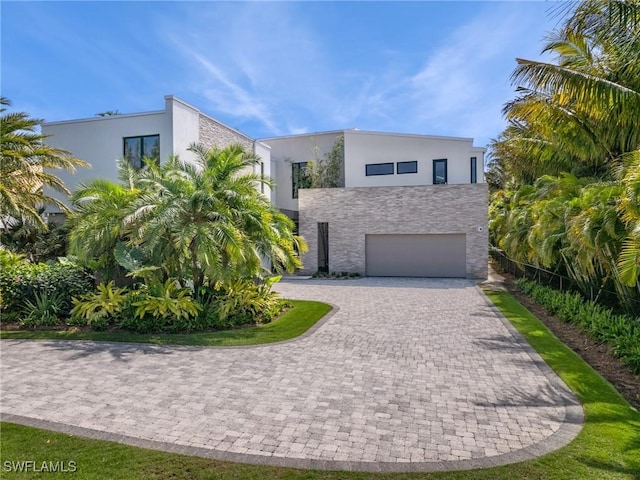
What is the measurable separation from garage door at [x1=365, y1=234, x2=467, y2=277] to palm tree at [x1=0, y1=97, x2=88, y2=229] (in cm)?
1523

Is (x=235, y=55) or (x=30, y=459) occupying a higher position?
(x=235, y=55)

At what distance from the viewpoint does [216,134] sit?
1795 centimetres

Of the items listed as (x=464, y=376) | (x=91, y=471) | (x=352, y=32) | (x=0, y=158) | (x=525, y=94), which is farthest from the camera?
(x=0, y=158)

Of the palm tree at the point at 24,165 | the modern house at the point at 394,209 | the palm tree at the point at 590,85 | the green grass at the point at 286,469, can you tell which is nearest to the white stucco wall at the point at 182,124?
the palm tree at the point at 24,165

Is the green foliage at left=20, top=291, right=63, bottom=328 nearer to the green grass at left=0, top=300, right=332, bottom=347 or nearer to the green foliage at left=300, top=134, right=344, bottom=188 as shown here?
the green grass at left=0, top=300, right=332, bottom=347

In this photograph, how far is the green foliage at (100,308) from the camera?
10.2 metres

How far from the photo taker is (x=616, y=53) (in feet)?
26.6

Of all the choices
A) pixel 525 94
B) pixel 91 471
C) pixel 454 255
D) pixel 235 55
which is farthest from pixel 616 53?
pixel 454 255

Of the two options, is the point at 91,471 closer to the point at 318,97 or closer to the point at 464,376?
the point at 464,376

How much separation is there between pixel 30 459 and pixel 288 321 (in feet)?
23.8

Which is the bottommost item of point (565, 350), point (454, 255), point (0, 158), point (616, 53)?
point (565, 350)

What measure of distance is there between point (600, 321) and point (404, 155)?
59.2ft

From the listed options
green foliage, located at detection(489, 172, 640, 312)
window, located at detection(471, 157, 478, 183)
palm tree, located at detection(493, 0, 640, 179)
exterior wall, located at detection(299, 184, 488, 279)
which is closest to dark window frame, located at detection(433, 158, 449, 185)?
window, located at detection(471, 157, 478, 183)

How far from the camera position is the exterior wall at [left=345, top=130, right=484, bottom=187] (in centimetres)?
2488
